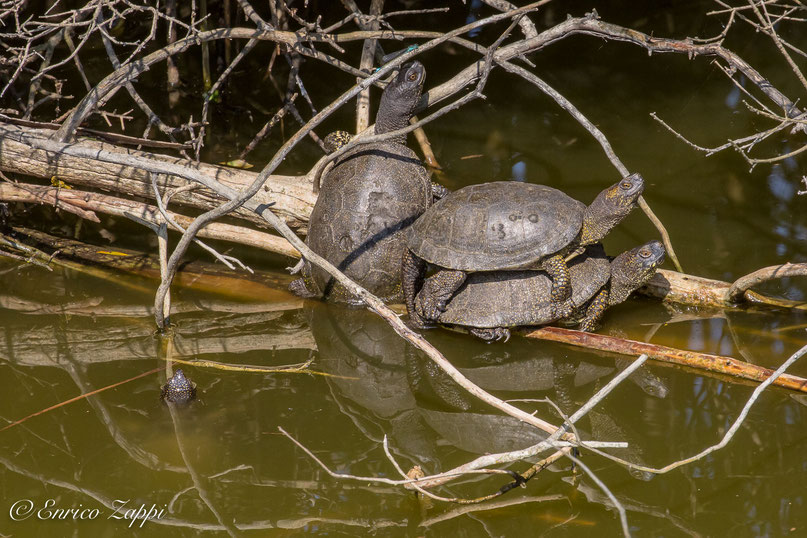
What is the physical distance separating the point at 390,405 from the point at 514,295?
3.07 ft

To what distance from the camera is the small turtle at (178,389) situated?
11.5 feet

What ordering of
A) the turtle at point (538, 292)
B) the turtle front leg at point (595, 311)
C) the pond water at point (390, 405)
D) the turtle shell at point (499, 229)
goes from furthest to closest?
the turtle front leg at point (595, 311)
the turtle at point (538, 292)
the turtle shell at point (499, 229)
the pond water at point (390, 405)

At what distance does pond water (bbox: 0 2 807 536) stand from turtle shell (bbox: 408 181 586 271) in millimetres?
492

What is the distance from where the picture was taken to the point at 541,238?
12.8 ft

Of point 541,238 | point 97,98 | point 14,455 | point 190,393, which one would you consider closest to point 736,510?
point 541,238

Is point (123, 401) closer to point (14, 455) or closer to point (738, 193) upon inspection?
point (14, 455)

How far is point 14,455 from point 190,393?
0.76 m

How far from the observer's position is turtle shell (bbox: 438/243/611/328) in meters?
4.01

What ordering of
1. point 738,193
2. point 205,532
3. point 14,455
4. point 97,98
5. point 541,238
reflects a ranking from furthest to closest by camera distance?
point 738,193 < point 97,98 < point 541,238 < point 14,455 < point 205,532

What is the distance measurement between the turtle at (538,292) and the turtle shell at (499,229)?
19 centimetres

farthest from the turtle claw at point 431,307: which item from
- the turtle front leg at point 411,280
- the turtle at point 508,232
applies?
the turtle front leg at point 411,280

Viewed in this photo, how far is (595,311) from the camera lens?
13.6 ft

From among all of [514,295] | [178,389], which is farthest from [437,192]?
[178,389]

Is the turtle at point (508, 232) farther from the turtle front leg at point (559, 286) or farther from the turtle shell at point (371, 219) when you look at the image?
the turtle shell at point (371, 219)
